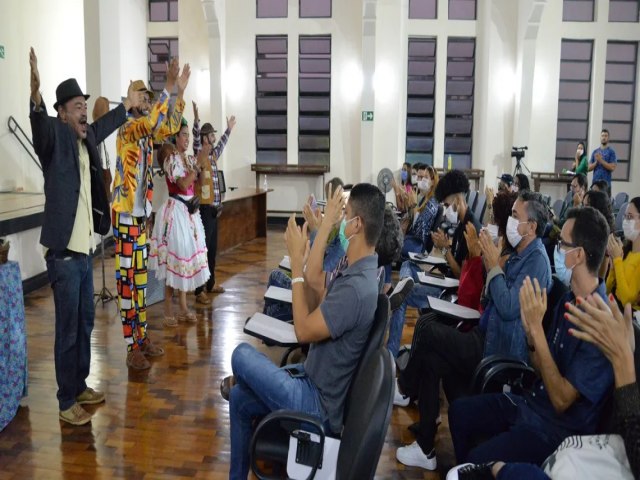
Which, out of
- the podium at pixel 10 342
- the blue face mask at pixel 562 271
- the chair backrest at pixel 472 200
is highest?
the chair backrest at pixel 472 200

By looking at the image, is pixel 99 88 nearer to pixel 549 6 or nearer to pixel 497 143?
Answer: pixel 497 143

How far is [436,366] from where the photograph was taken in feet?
8.54

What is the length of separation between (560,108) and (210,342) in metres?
8.97

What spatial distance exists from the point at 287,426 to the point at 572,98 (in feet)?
34.5

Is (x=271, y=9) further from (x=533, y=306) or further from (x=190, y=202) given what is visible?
(x=533, y=306)

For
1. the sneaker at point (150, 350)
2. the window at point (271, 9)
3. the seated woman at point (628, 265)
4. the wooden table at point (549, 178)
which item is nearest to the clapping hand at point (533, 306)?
the seated woman at point (628, 265)

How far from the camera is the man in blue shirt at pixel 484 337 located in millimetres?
2504

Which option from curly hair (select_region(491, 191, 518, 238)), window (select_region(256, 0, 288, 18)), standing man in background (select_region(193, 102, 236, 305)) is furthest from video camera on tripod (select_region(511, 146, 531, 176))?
curly hair (select_region(491, 191, 518, 238))

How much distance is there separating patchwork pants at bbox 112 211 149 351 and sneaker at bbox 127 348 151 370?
9 cm

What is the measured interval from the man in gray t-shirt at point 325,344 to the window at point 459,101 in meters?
9.35

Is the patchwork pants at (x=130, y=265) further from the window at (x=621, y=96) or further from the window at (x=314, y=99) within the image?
the window at (x=621, y=96)

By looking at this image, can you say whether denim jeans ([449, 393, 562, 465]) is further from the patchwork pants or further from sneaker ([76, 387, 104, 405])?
the patchwork pants

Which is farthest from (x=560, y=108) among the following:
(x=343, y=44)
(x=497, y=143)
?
(x=343, y=44)

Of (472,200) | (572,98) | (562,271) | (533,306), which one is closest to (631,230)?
(562,271)
